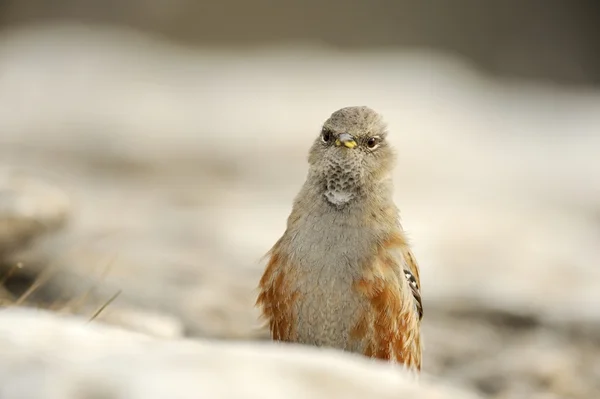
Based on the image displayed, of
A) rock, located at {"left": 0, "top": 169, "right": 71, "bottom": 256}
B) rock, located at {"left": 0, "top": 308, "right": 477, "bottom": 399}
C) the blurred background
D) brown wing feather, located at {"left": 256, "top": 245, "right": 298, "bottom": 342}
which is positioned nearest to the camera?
rock, located at {"left": 0, "top": 308, "right": 477, "bottom": 399}

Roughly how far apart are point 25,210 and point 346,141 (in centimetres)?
263

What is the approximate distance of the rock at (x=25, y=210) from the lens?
7051 millimetres

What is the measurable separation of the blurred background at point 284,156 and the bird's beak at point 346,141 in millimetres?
1554

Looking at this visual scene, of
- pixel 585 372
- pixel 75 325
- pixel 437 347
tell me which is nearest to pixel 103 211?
pixel 437 347

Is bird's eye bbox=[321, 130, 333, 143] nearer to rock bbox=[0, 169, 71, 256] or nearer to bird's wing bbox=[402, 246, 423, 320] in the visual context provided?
bird's wing bbox=[402, 246, 423, 320]

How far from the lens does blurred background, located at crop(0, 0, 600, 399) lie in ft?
25.5

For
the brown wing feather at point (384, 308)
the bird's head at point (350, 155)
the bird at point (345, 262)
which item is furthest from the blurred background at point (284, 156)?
the brown wing feather at point (384, 308)

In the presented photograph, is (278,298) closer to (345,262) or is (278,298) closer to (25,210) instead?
(345,262)

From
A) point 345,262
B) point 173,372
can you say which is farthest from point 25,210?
point 173,372

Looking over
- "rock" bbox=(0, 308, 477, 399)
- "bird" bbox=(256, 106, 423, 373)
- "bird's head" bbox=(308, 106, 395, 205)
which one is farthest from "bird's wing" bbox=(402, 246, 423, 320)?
"rock" bbox=(0, 308, 477, 399)

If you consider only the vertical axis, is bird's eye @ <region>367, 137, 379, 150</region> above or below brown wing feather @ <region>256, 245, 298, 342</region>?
above

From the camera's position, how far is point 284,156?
15.0 metres

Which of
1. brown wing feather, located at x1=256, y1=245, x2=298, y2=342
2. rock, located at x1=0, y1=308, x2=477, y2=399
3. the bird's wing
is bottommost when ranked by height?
rock, located at x1=0, y1=308, x2=477, y2=399

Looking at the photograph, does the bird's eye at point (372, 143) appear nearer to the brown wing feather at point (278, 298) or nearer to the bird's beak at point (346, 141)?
the bird's beak at point (346, 141)
